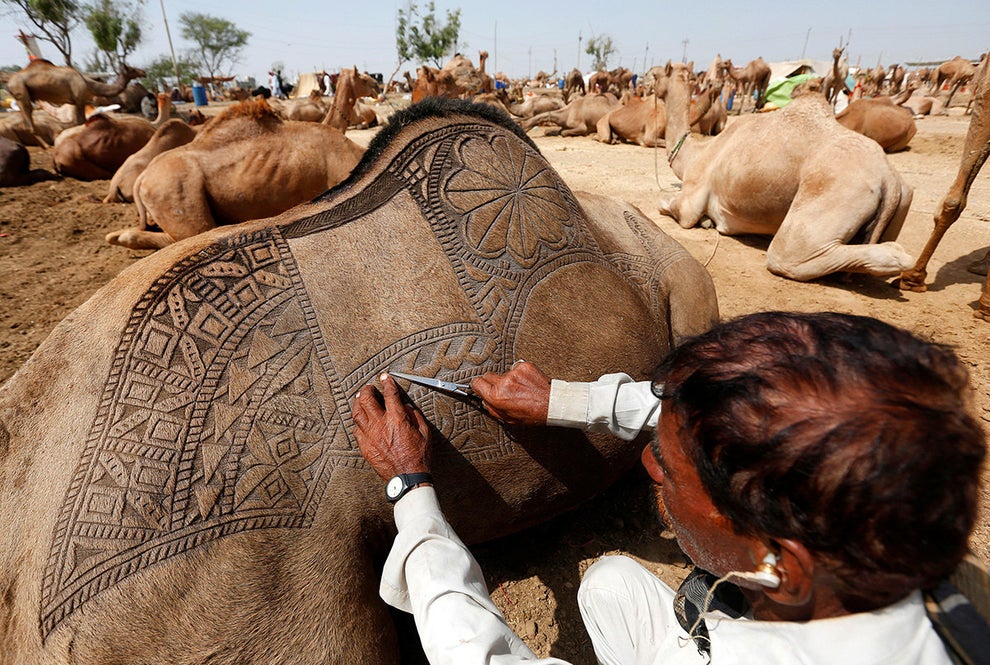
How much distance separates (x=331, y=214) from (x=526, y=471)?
3.94 ft

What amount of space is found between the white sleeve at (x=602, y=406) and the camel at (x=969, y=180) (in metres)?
4.21

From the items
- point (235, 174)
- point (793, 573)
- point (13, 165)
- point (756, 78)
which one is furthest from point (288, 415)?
point (756, 78)

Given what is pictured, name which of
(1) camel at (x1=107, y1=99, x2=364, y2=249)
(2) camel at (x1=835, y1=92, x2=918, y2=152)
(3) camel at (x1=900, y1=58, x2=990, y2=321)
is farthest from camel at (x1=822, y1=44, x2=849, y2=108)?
(1) camel at (x1=107, y1=99, x2=364, y2=249)

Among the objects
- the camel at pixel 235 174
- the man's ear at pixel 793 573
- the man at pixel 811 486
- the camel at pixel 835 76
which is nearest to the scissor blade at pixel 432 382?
the man at pixel 811 486

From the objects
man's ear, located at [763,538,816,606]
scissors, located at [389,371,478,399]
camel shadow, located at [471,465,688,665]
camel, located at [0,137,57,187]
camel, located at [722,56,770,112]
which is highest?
camel, located at [722,56,770,112]

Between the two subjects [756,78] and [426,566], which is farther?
[756,78]

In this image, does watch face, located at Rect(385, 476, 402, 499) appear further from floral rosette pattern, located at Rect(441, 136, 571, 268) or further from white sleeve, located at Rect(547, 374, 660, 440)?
floral rosette pattern, located at Rect(441, 136, 571, 268)

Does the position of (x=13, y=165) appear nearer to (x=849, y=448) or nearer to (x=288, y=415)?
(x=288, y=415)

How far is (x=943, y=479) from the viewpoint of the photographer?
2.40ft

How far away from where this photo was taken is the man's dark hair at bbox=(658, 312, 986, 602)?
2.38 feet

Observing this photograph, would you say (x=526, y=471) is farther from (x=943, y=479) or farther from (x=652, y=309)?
(x=943, y=479)

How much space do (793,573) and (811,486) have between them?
0.62 feet

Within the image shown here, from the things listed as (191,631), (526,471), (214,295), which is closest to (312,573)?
(191,631)

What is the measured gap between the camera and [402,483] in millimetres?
1374
